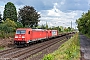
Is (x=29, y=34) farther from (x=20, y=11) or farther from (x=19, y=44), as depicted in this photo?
(x=20, y=11)

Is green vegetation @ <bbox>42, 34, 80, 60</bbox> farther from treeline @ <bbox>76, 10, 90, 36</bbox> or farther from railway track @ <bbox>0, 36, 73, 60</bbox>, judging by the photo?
treeline @ <bbox>76, 10, 90, 36</bbox>

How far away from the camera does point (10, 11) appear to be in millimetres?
94000

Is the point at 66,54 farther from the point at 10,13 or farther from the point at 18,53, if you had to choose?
the point at 10,13

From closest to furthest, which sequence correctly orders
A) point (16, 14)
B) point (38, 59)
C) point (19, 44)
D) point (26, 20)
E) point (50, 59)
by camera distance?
1. point (50, 59)
2. point (38, 59)
3. point (19, 44)
4. point (26, 20)
5. point (16, 14)

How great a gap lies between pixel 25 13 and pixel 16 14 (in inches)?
324

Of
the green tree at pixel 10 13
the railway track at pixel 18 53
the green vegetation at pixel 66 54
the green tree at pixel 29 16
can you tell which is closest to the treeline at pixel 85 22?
the green tree at pixel 29 16

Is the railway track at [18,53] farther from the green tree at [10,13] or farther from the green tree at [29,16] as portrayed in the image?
the green tree at [10,13]

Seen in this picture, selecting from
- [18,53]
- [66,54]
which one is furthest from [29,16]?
[66,54]

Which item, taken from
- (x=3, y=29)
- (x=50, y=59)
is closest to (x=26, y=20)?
(x=3, y=29)

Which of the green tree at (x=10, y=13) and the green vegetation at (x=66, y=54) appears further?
the green tree at (x=10, y=13)

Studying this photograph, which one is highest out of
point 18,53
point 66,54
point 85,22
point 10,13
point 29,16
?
point 10,13

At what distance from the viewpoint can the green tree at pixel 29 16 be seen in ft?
290

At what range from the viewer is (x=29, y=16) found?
88.4 metres

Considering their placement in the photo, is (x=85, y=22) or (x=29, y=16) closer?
(x=29, y=16)
